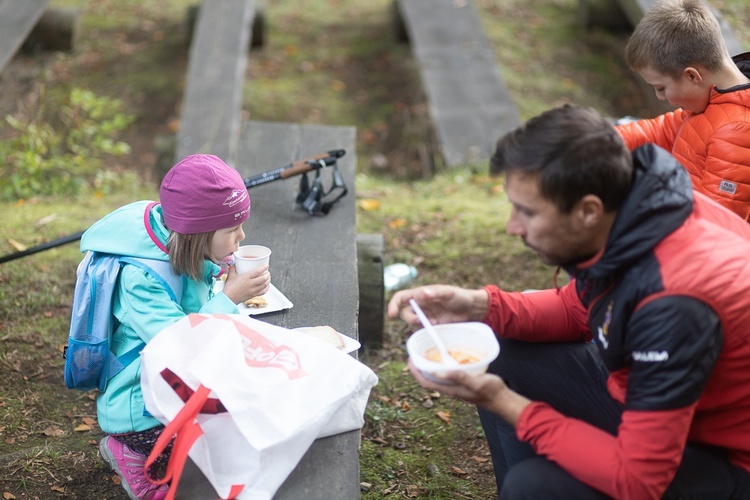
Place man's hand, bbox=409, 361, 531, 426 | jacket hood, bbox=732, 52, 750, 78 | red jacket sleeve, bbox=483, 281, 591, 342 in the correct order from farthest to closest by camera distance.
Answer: jacket hood, bbox=732, 52, 750, 78 < red jacket sleeve, bbox=483, 281, 591, 342 < man's hand, bbox=409, 361, 531, 426

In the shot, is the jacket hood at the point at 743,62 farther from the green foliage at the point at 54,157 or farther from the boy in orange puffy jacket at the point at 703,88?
the green foliage at the point at 54,157

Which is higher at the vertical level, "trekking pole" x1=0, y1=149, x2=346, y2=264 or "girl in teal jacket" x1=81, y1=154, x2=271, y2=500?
"girl in teal jacket" x1=81, y1=154, x2=271, y2=500

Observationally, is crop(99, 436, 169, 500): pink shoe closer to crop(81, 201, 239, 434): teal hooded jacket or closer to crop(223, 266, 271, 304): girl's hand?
crop(81, 201, 239, 434): teal hooded jacket

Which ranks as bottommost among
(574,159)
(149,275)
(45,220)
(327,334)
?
(45,220)

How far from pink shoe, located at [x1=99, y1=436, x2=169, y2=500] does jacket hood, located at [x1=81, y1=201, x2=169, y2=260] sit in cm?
67

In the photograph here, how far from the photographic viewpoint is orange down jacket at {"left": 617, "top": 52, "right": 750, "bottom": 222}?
335cm

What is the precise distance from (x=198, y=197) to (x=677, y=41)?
2.11 m

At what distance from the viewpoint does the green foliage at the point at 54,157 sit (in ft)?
19.4

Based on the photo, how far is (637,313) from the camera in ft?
6.53

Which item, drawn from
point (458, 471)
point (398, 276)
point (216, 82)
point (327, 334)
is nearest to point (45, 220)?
point (216, 82)

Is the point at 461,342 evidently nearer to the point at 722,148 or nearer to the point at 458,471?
the point at 458,471

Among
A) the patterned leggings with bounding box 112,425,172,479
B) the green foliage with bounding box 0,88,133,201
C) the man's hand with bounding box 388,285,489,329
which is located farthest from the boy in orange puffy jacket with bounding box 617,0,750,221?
the green foliage with bounding box 0,88,133,201

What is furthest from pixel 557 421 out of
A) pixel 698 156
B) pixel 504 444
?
pixel 698 156

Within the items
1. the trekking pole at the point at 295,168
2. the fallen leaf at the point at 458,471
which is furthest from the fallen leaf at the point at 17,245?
the fallen leaf at the point at 458,471
